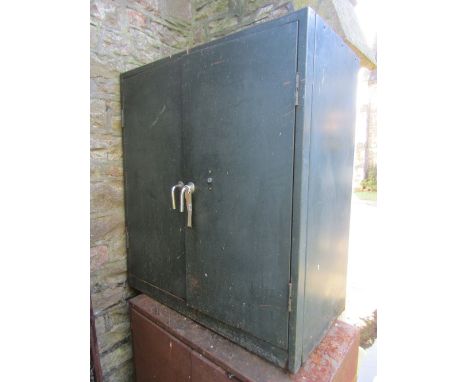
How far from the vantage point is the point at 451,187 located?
0.62 meters

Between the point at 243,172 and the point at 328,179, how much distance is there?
1.11 ft

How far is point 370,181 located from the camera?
669 centimetres

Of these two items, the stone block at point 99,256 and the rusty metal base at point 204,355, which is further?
the stone block at point 99,256

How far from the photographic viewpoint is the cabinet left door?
3.97ft

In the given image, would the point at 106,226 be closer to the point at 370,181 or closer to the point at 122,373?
the point at 122,373

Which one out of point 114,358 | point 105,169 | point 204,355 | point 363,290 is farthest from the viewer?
point 363,290

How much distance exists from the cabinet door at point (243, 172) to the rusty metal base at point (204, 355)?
0.11m

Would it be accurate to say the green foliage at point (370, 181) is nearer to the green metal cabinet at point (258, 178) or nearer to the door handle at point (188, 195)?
the green metal cabinet at point (258, 178)

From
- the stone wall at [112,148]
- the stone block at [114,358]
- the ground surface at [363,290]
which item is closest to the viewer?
the stone wall at [112,148]

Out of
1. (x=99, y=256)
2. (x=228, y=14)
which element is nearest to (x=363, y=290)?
(x=99, y=256)

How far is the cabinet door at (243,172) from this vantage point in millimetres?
879

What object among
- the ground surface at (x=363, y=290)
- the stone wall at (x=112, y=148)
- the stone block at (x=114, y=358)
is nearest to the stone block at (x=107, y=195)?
the stone wall at (x=112, y=148)

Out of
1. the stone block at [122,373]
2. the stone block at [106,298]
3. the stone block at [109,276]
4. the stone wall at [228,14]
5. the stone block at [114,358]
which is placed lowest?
the stone block at [122,373]

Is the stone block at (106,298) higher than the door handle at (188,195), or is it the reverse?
the door handle at (188,195)
